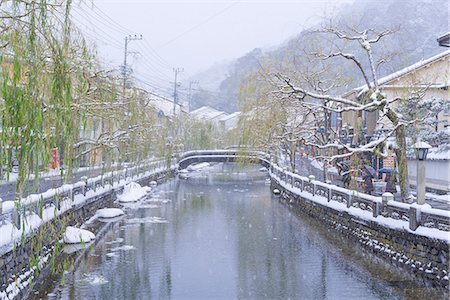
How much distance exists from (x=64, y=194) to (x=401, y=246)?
9.20m

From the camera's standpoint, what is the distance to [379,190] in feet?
69.4

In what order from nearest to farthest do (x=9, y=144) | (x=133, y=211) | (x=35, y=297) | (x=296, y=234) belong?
(x=9, y=144)
(x=35, y=297)
(x=296, y=234)
(x=133, y=211)

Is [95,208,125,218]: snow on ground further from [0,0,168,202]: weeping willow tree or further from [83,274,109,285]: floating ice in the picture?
[0,0,168,202]: weeping willow tree

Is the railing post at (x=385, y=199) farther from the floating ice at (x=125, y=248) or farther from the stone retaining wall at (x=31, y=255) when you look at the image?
the stone retaining wall at (x=31, y=255)

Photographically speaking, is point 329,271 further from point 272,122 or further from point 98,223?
point 272,122

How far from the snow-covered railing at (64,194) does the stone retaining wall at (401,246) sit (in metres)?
7.38

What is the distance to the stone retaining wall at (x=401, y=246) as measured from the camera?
32.1ft

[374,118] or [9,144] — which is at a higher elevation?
[374,118]

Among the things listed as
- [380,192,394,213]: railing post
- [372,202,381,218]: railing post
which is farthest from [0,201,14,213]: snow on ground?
[372,202,381,218]: railing post

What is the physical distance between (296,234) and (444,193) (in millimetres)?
7207

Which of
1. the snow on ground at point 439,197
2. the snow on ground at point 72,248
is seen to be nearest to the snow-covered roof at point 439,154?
the snow on ground at point 439,197

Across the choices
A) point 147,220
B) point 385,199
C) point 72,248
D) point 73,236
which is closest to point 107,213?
point 147,220

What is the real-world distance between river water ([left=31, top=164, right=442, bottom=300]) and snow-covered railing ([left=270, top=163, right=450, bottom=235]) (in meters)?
1.07

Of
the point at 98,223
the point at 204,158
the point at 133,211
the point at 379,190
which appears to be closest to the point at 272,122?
the point at 379,190
